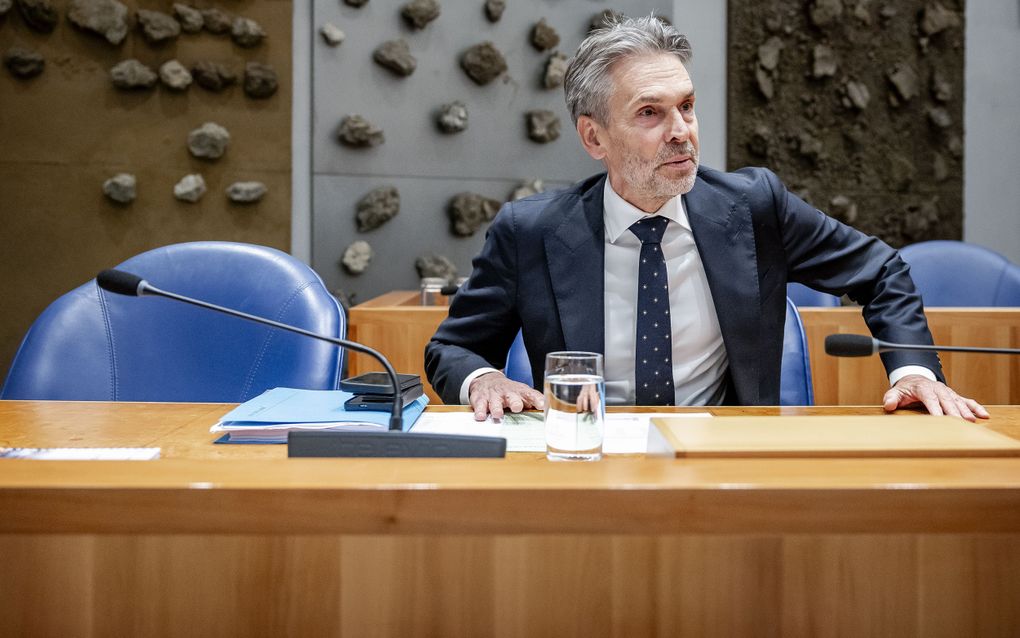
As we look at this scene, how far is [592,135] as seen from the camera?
6.29 feet

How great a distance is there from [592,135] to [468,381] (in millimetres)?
645

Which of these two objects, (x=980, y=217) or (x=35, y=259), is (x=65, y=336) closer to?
(x=35, y=259)

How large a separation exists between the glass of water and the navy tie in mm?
639

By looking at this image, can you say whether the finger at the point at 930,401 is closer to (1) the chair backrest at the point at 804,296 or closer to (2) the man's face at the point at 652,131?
(2) the man's face at the point at 652,131

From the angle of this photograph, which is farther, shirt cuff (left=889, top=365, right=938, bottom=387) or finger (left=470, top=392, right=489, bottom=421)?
shirt cuff (left=889, top=365, right=938, bottom=387)

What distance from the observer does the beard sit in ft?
5.68

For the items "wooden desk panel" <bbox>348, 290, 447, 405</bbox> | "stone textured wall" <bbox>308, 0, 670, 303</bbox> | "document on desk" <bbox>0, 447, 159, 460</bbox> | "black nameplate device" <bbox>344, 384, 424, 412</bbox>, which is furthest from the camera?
"stone textured wall" <bbox>308, 0, 670, 303</bbox>

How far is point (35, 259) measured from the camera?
393 cm

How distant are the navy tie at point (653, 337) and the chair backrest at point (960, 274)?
1629 mm

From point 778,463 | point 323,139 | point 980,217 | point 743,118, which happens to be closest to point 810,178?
point 743,118

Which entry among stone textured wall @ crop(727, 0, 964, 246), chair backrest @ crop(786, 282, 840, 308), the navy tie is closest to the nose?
the navy tie

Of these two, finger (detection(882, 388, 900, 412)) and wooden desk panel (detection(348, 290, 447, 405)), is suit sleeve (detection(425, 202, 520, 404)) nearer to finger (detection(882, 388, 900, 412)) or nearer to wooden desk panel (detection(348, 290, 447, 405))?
finger (detection(882, 388, 900, 412))

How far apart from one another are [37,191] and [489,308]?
2.92 m

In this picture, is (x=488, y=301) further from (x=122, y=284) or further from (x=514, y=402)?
(x=122, y=284)
